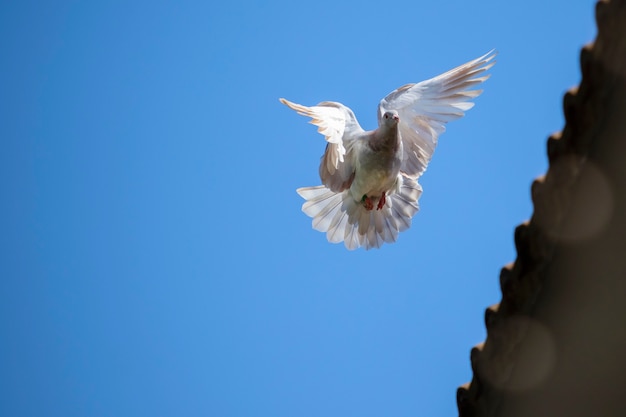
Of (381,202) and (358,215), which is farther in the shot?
(358,215)

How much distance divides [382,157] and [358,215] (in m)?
1.06

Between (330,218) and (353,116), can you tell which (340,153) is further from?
(330,218)

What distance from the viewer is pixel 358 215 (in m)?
8.00

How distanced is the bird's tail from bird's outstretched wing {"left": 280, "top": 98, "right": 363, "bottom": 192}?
0.46 meters

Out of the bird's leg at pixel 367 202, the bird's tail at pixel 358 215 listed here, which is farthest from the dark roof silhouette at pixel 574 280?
the bird's tail at pixel 358 215

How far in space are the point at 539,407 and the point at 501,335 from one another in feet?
1.22

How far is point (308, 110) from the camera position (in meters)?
6.77

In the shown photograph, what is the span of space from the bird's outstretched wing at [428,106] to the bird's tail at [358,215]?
0.35 m

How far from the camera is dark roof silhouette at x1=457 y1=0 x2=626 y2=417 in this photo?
3123 mm

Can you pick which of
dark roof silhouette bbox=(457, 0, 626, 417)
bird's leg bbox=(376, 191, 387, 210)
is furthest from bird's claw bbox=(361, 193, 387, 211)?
dark roof silhouette bbox=(457, 0, 626, 417)

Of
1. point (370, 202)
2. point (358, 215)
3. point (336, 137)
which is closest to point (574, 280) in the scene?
point (336, 137)

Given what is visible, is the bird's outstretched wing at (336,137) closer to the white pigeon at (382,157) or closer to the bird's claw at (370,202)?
the white pigeon at (382,157)

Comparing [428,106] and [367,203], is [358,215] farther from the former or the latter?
[428,106]

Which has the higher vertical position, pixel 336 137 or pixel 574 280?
pixel 336 137
